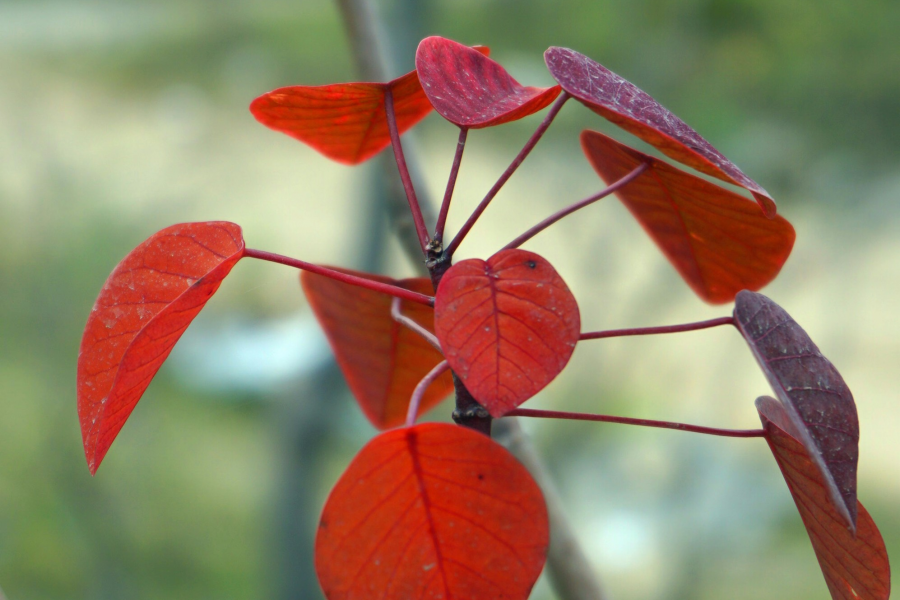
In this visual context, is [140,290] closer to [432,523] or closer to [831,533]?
[432,523]

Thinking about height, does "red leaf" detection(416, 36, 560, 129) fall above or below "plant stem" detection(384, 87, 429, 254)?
above

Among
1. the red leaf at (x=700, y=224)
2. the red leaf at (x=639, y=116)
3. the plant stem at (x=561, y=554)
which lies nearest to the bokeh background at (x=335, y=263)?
the plant stem at (x=561, y=554)

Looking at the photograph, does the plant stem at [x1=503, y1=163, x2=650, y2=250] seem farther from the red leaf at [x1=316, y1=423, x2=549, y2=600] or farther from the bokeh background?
the bokeh background

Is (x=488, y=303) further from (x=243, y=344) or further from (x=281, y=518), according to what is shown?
(x=243, y=344)

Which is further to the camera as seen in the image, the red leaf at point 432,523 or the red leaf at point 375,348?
the red leaf at point 375,348

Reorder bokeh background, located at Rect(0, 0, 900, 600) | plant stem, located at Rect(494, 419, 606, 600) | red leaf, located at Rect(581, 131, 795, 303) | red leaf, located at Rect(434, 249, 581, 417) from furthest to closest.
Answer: bokeh background, located at Rect(0, 0, 900, 600) < plant stem, located at Rect(494, 419, 606, 600) < red leaf, located at Rect(581, 131, 795, 303) < red leaf, located at Rect(434, 249, 581, 417)

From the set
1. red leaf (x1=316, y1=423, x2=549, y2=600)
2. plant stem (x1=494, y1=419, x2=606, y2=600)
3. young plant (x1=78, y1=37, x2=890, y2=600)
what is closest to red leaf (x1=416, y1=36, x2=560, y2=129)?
young plant (x1=78, y1=37, x2=890, y2=600)

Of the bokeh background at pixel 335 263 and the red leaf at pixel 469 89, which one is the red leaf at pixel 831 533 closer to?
the red leaf at pixel 469 89
